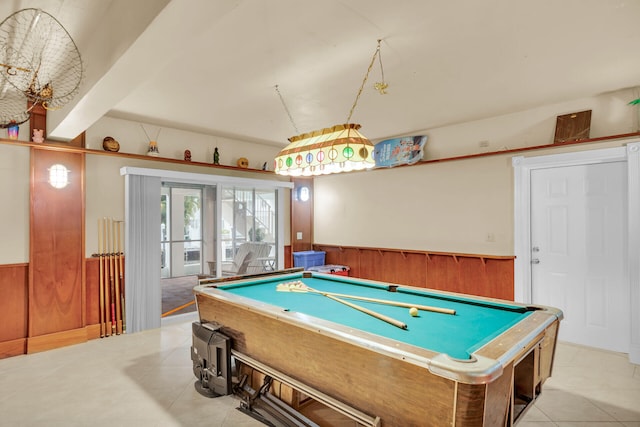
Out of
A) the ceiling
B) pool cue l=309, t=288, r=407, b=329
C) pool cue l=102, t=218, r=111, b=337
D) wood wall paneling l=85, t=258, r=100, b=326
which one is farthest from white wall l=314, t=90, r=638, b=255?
wood wall paneling l=85, t=258, r=100, b=326

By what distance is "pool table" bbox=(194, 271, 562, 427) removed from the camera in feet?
4.52

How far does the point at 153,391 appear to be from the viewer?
284 cm

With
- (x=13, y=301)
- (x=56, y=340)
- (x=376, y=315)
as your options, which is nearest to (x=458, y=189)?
(x=376, y=315)

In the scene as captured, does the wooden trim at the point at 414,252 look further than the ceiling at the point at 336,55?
Yes

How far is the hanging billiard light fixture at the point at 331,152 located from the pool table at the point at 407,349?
1014 millimetres

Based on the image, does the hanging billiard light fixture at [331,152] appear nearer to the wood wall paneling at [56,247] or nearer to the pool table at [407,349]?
the pool table at [407,349]

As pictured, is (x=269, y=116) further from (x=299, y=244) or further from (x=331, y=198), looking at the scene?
(x=299, y=244)

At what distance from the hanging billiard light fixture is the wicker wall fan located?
1.52 meters

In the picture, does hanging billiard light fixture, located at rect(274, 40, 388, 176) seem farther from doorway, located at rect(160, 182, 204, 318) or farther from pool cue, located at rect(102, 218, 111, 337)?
doorway, located at rect(160, 182, 204, 318)

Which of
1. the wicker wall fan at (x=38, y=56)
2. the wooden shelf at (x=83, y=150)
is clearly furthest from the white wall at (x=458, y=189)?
the wicker wall fan at (x=38, y=56)

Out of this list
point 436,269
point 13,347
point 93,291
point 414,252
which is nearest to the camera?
point 13,347

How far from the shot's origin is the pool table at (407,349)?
138 centimetres

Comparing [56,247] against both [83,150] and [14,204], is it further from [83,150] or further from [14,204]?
[83,150]

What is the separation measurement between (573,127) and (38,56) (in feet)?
16.4
